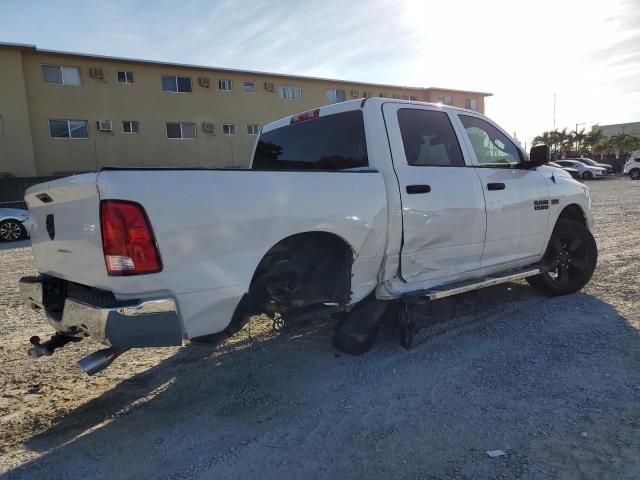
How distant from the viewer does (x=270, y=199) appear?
2.92 meters

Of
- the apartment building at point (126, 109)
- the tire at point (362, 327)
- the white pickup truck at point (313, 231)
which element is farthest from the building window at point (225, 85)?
the tire at point (362, 327)

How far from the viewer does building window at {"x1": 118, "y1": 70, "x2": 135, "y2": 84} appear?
24.6 metres

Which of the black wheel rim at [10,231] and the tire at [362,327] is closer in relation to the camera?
the tire at [362,327]

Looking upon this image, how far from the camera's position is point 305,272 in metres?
3.57

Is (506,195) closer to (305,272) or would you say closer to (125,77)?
(305,272)

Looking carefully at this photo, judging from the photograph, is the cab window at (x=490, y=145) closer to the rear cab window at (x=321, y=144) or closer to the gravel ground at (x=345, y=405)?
the rear cab window at (x=321, y=144)

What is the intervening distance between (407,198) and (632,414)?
206 centimetres

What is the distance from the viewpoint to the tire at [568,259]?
539 cm

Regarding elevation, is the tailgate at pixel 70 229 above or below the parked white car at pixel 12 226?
above

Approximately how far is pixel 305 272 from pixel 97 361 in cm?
154

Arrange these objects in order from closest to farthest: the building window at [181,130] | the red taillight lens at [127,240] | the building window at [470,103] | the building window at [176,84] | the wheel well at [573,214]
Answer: the red taillight lens at [127,240]
the wheel well at [573,214]
the building window at [176,84]
the building window at [181,130]
the building window at [470,103]

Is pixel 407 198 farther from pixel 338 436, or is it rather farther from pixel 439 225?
pixel 338 436

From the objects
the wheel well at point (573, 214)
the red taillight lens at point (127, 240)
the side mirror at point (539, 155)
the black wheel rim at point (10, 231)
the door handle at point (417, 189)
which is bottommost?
the black wheel rim at point (10, 231)

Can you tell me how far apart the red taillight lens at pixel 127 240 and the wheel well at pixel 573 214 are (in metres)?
4.90
